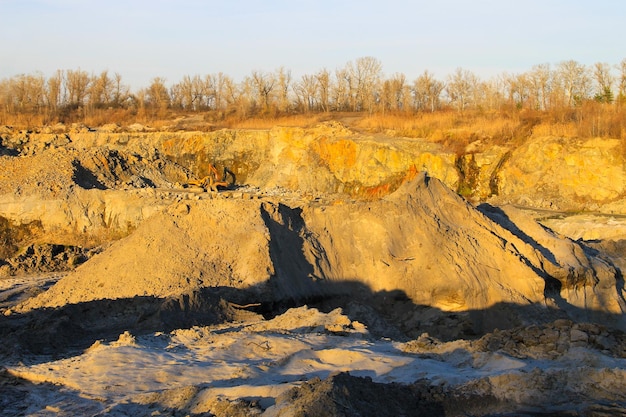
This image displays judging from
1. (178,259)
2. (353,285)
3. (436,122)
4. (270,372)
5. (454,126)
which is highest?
(436,122)

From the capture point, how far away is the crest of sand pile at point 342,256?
14.1 meters

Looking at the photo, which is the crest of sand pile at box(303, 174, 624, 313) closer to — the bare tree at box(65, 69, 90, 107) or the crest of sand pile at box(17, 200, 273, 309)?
the crest of sand pile at box(17, 200, 273, 309)

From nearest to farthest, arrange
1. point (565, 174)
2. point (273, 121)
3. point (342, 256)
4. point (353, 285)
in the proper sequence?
point (353, 285), point (342, 256), point (565, 174), point (273, 121)

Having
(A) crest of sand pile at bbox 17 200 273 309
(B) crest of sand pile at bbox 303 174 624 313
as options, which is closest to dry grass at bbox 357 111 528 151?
(B) crest of sand pile at bbox 303 174 624 313

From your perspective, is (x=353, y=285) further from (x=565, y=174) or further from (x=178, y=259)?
(x=565, y=174)

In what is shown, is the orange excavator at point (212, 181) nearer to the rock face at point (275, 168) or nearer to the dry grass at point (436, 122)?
the rock face at point (275, 168)

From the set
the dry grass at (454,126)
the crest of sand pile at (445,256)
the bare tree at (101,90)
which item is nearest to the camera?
the crest of sand pile at (445,256)

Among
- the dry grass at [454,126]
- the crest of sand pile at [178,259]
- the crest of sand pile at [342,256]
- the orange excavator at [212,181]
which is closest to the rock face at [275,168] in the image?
the orange excavator at [212,181]

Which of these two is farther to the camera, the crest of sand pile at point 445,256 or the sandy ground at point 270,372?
the crest of sand pile at point 445,256

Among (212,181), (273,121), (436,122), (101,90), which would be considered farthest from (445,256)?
(101,90)

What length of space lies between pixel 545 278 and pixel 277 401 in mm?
9714

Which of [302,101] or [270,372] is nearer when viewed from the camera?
[270,372]

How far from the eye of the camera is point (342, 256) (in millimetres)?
15320

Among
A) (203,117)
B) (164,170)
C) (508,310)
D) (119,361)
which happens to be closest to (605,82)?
(203,117)
